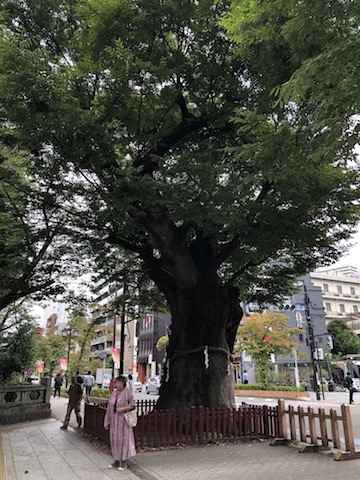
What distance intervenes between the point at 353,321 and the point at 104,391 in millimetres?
50600

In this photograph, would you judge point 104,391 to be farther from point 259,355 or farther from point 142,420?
point 142,420

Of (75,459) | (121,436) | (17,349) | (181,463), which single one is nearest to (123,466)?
Answer: (121,436)

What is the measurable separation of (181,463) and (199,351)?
3936 mm

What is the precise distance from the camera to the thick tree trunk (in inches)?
452

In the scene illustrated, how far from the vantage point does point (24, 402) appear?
16109mm

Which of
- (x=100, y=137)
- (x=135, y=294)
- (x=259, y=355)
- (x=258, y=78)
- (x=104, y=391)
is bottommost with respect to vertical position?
(x=104, y=391)

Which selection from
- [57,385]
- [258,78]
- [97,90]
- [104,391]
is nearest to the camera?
[97,90]

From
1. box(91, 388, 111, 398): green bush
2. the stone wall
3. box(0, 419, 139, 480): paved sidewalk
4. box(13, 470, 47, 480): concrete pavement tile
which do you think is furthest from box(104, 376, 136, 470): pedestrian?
box(91, 388, 111, 398): green bush

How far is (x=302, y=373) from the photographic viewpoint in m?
42.9

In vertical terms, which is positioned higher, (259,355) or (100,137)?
(100,137)

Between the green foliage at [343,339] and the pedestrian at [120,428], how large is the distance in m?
56.1

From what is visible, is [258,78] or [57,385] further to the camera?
[57,385]

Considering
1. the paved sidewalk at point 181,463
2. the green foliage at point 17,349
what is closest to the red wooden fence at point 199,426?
the paved sidewalk at point 181,463

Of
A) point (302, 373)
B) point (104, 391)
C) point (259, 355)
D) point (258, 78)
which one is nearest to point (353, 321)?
point (302, 373)
